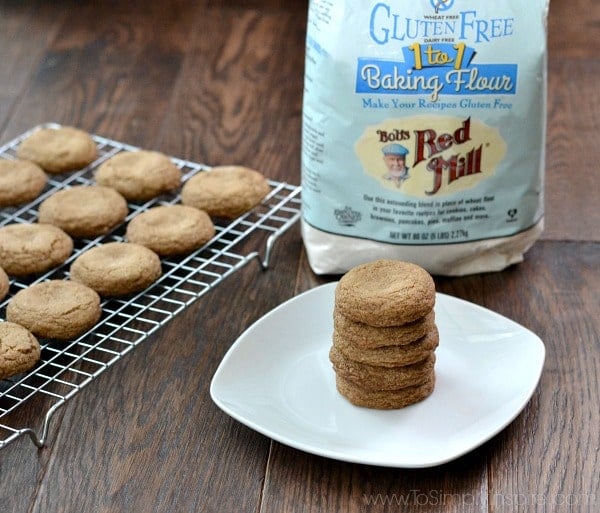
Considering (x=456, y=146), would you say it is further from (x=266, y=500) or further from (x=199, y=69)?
(x=199, y=69)

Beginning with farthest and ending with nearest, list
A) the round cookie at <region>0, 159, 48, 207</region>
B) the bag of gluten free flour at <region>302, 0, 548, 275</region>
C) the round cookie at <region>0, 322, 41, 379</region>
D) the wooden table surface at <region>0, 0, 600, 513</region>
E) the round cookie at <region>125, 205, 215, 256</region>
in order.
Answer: the round cookie at <region>0, 159, 48, 207</region> < the round cookie at <region>125, 205, 215, 256</region> < the bag of gluten free flour at <region>302, 0, 548, 275</region> < the round cookie at <region>0, 322, 41, 379</region> < the wooden table surface at <region>0, 0, 600, 513</region>

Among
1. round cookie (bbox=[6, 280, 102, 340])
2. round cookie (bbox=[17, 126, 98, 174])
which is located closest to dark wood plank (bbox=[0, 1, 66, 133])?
round cookie (bbox=[17, 126, 98, 174])

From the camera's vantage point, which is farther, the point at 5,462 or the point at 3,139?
the point at 3,139

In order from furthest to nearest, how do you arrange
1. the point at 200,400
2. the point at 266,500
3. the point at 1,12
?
the point at 1,12 → the point at 200,400 → the point at 266,500

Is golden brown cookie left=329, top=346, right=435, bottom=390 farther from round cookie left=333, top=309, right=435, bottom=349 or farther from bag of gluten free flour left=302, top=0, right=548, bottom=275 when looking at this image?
bag of gluten free flour left=302, top=0, right=548, bottom=275

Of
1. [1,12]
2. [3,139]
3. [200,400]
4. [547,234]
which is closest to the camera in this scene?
[200,400]

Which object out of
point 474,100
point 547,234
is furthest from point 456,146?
point 547,234
